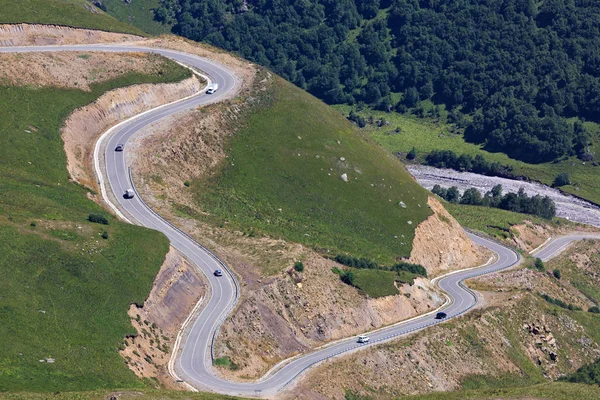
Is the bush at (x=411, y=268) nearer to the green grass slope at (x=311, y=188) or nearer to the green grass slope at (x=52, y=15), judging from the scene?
the green grass slope at (x=311, y=188)

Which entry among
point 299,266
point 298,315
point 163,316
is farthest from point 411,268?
point 163,316

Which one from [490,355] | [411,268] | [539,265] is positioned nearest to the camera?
[490,355]

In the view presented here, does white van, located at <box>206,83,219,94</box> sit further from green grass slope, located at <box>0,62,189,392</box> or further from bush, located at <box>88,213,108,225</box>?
bush, located at <box>88,213,108,225</box>

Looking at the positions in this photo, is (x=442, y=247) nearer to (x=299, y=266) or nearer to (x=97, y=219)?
(x=299, y=266)

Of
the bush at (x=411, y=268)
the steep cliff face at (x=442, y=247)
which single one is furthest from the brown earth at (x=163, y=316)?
the steep cliff face at (x=442, y=247)

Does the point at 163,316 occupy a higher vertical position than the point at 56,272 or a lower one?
lower

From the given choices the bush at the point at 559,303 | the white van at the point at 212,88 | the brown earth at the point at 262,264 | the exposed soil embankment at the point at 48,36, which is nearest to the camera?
the brown earth at the point at 262,264

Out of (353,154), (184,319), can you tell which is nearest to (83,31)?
(353,154)

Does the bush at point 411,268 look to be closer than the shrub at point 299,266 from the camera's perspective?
No
